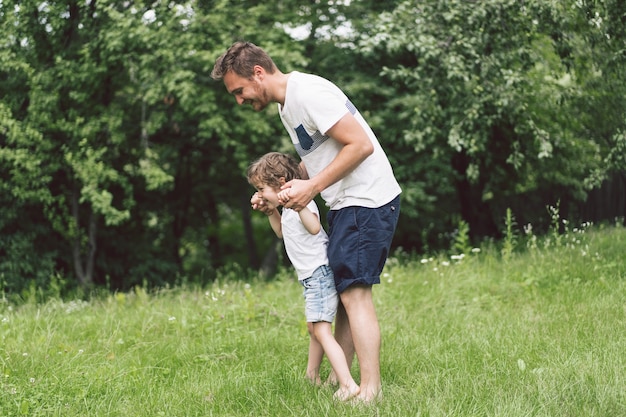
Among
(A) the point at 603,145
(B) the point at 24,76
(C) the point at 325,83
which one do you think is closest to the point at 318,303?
(C) the point at 325,83

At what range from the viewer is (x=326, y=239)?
3.31m

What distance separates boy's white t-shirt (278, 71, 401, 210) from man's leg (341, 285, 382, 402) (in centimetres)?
43

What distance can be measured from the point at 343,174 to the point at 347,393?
1.01m

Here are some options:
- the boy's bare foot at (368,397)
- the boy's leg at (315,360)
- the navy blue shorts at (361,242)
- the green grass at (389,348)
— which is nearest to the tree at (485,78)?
the green grass at (389,348)

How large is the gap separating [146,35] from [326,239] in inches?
236

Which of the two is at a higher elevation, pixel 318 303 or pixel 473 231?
pixel 318 303

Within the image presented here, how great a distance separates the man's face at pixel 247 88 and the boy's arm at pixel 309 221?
558mm

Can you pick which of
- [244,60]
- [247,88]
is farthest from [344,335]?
[244,60]

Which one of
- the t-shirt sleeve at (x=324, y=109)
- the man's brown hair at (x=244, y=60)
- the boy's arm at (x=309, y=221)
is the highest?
the man's brown hair at (x=244, y=60)

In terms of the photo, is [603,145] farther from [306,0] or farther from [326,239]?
[326,239]

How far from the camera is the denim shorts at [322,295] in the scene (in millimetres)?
3233

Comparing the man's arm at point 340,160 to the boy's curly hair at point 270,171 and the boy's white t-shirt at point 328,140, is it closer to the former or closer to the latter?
the boy's white t-shirt at point 328,140

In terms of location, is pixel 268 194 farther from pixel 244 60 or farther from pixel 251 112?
pixel 251 112

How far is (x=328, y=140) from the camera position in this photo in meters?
3.11
